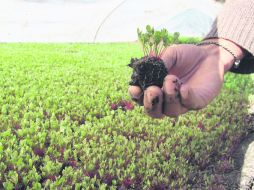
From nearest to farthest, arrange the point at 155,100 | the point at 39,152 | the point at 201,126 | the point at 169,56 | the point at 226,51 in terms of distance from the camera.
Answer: the point at 155,100 → the point at 169,56 → the point at 226,51 → the point at 39,152 → the point at 201,126

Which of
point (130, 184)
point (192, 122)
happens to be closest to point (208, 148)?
point (192, 122)

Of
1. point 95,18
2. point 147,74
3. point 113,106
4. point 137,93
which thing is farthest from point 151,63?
point 95,18

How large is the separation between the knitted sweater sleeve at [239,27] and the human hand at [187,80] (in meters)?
0.06

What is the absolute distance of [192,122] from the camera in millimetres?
5504

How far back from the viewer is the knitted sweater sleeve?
2928 mm

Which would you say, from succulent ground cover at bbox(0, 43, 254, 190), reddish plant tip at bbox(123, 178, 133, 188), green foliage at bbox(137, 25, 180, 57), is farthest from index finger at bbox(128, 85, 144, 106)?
reddish plant tip at bbox(123, 178, 133, 188)

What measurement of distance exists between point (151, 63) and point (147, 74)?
74 mm

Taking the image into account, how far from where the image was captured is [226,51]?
9.49ft

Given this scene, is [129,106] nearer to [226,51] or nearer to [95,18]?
[226,51]

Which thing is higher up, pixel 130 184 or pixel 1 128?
pixel 1 128

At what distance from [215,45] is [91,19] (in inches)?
512

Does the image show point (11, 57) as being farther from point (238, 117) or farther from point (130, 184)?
point (130, 184)

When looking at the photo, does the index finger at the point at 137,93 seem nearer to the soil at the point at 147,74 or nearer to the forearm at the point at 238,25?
the soil at the point at 147,74

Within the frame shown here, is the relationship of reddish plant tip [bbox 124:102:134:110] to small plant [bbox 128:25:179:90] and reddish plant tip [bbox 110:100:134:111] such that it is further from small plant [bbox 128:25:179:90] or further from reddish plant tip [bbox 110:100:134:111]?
small plant [bbox 128:25:179:90]
